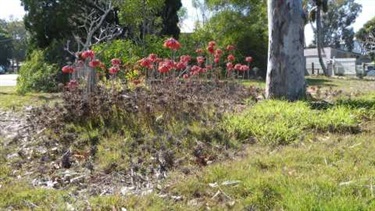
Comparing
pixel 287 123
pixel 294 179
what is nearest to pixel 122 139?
pixel 287 123

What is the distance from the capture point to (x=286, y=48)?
7.91 metres

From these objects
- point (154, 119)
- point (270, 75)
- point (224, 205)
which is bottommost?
point (224, 205)

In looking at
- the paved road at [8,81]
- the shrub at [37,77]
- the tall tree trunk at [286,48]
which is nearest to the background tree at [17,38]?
the paved road at [8,81]

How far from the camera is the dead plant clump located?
4.49m

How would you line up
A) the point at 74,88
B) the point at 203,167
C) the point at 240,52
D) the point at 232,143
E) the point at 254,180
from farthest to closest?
the point at 240,52, the point at 74,88, the point at 232,143, the point at 203,167, the point at 254,180

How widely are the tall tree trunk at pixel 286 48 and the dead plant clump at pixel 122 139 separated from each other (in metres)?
0.90

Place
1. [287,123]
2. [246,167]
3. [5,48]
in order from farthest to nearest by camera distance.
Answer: [5,48], [287,123], [246,167]

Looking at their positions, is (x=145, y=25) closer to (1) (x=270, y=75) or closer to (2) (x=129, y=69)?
(2) (x=129, y=69)

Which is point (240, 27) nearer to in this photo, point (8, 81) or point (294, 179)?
point (8, 81)

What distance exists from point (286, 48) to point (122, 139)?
3.61m

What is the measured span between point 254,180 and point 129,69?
6487mm

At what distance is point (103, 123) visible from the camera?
636 cm

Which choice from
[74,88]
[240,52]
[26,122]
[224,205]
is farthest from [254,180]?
[240,52]

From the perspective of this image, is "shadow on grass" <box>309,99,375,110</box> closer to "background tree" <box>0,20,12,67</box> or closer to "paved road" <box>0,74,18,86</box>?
"paved road" <box>0,74,18,86</box>
